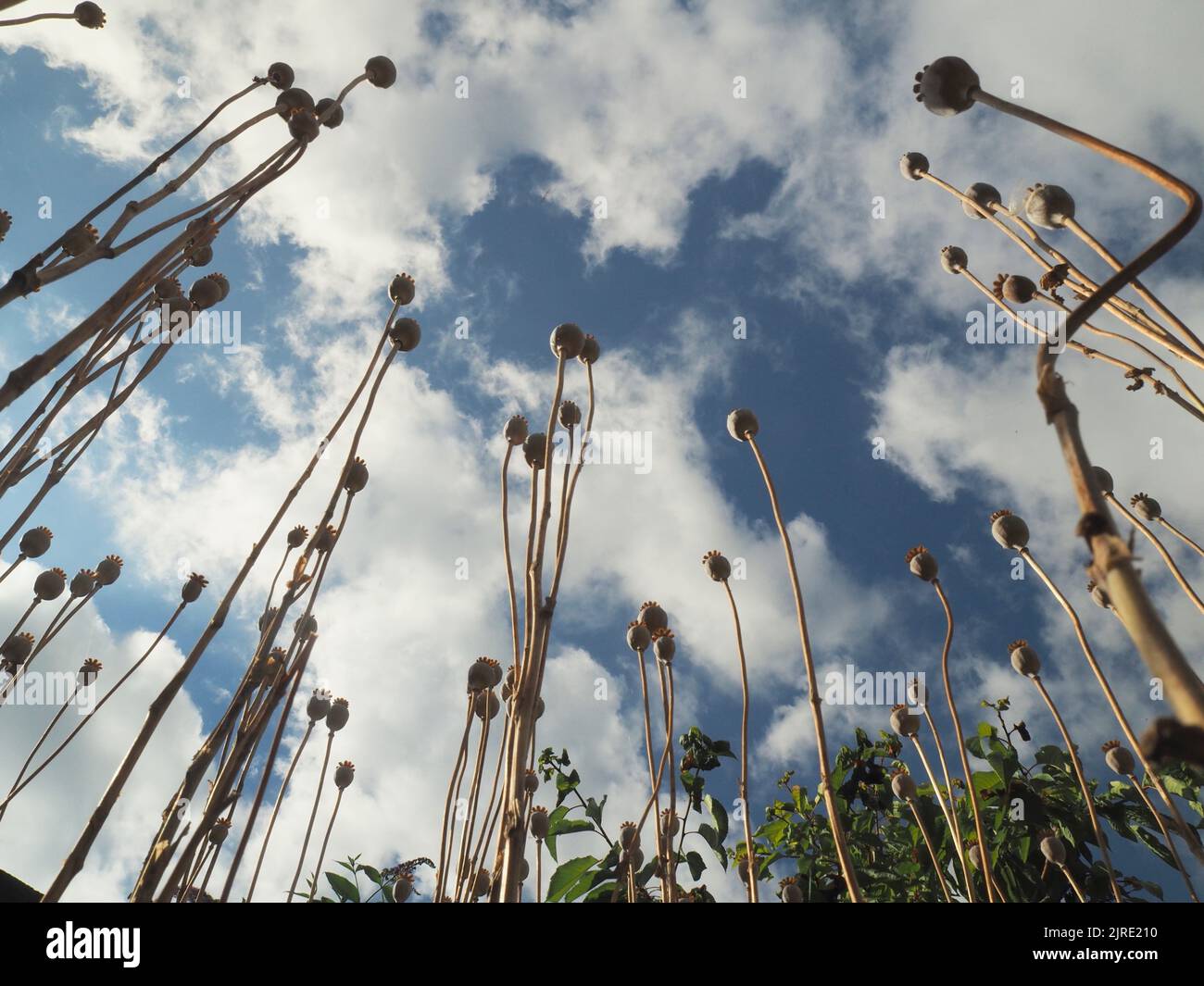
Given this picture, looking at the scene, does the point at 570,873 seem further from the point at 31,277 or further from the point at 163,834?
the point at 31,277

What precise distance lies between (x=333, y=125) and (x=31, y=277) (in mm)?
728

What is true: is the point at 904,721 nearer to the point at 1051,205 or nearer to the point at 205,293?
the point at 1051,205

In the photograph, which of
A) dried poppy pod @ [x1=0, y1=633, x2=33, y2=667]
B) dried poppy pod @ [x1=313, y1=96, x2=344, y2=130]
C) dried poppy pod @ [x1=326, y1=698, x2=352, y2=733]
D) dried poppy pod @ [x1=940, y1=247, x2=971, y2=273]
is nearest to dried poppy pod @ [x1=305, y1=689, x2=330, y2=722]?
dried poppy pod @ [x1=326, y1=698, x2=352, y2=733]

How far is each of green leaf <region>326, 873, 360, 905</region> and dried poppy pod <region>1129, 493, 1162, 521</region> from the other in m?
2.60

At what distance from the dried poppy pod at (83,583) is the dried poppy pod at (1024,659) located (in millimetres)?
2094

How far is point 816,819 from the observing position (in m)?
2.84

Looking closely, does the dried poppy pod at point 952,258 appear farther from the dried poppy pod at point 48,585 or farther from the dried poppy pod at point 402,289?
the dried poppy pod at point 48,585

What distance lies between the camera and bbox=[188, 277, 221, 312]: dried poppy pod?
4.19ft

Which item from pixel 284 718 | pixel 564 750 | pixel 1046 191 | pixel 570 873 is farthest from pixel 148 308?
pixel 564 750

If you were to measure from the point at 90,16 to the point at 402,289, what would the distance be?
0.66 meters

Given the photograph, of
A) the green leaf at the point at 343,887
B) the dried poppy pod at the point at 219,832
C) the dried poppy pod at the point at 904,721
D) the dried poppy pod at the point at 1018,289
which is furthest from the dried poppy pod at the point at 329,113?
the green leaf at the point at 343,887

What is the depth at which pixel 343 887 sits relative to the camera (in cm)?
248

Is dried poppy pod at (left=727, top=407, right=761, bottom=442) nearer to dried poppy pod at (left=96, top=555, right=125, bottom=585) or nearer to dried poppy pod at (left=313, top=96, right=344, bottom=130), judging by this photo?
dried poppy pod at (left=313, top=96, right=344, bottom=130)

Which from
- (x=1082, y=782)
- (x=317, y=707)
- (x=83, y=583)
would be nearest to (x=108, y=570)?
(x=83, y=583)
